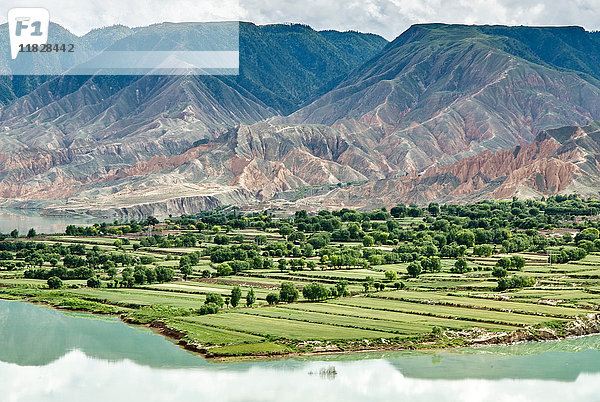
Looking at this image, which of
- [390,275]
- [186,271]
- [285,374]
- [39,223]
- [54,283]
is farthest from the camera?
[39,223]

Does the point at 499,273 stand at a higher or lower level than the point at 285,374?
higher

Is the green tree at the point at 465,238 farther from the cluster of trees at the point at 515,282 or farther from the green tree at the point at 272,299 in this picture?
the green tree at the point at 272,299

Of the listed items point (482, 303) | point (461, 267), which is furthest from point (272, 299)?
point (461, 267)

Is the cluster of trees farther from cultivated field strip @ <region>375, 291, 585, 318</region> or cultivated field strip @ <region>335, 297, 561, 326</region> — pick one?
cultivated field strip @ <region>335, 297, 561, 326</region>

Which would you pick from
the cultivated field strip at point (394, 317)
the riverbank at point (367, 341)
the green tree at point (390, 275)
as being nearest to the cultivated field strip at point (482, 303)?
the riverbank at point (367, 341)

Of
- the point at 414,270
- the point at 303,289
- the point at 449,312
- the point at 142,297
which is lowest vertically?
the point at 449,312

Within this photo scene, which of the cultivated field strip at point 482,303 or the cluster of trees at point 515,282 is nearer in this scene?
the cultivated field strip at point 482,303

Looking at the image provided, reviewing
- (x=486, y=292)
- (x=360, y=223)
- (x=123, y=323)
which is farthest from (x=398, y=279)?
(x=360, y=223)

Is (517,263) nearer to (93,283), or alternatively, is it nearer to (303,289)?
(303,289)

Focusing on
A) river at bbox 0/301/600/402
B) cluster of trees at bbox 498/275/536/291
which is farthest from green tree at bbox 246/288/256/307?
cluster of trees at bbox 498/275/536/291
